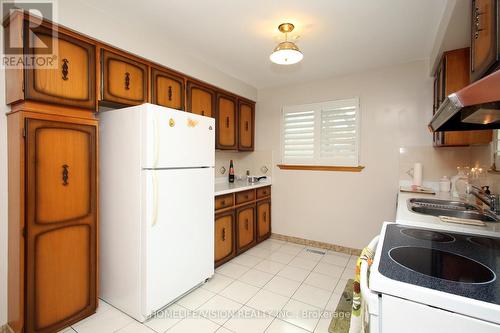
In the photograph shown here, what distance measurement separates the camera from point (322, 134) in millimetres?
3311

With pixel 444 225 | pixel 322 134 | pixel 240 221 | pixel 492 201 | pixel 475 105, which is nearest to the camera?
pixel 475 105

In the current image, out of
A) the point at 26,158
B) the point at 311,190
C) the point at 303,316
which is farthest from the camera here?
the point at 311,190

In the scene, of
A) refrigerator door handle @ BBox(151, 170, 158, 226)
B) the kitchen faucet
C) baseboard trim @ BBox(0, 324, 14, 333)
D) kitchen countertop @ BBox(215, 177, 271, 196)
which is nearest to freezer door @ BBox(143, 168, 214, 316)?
refrigerator door handle @ BBox(151, 170, 158, 226)

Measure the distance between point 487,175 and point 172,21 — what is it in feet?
9.42

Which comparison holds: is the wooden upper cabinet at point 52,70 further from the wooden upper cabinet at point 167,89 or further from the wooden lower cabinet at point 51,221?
the wooden upper cabinet at point 167,89

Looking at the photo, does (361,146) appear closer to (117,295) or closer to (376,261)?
(376,261)

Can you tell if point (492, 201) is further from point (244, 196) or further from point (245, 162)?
point (245, 162)

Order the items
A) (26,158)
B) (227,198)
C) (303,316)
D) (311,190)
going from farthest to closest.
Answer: (311,190), (227,198), (303,316), (26,158)

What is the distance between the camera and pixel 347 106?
3.17m

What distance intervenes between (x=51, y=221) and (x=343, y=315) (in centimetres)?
224

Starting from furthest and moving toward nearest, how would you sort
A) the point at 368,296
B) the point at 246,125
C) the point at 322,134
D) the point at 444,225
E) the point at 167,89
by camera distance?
the point at 246,125 → the point at 322,134 → the point at 167,89 → the point at 444,225 → the point at 368,296

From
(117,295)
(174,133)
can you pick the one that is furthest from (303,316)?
(174,133)

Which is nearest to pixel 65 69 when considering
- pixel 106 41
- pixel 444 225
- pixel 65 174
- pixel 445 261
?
pixel 106 41

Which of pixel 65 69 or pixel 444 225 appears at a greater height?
pixel 65 69
